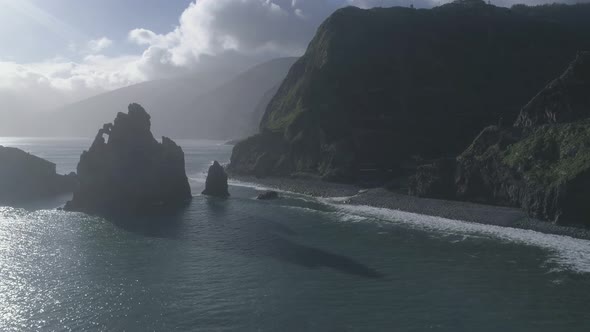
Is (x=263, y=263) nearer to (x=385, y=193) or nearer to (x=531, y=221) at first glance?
(x=531, y=221)

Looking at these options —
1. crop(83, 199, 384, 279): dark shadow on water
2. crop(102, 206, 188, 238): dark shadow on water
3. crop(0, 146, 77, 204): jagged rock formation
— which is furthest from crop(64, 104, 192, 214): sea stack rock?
crop(0, 146, 77, 204): jagged rock formation

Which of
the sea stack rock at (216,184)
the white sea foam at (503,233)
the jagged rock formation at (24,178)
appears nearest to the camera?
the white sea foam at (503,233)

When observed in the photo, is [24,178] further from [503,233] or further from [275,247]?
[503,233]

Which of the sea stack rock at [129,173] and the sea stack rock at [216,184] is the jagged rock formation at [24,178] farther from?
the sea stack rock at [216,184]

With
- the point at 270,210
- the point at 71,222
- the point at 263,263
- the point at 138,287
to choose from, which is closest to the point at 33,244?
the point at 71,222

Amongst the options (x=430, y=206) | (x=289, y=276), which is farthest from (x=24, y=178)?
(x=430, y=206)

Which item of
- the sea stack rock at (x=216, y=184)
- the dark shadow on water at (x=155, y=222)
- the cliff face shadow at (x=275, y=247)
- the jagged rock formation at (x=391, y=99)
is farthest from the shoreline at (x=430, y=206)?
the dark shadow on water at (x=155, y=222)
